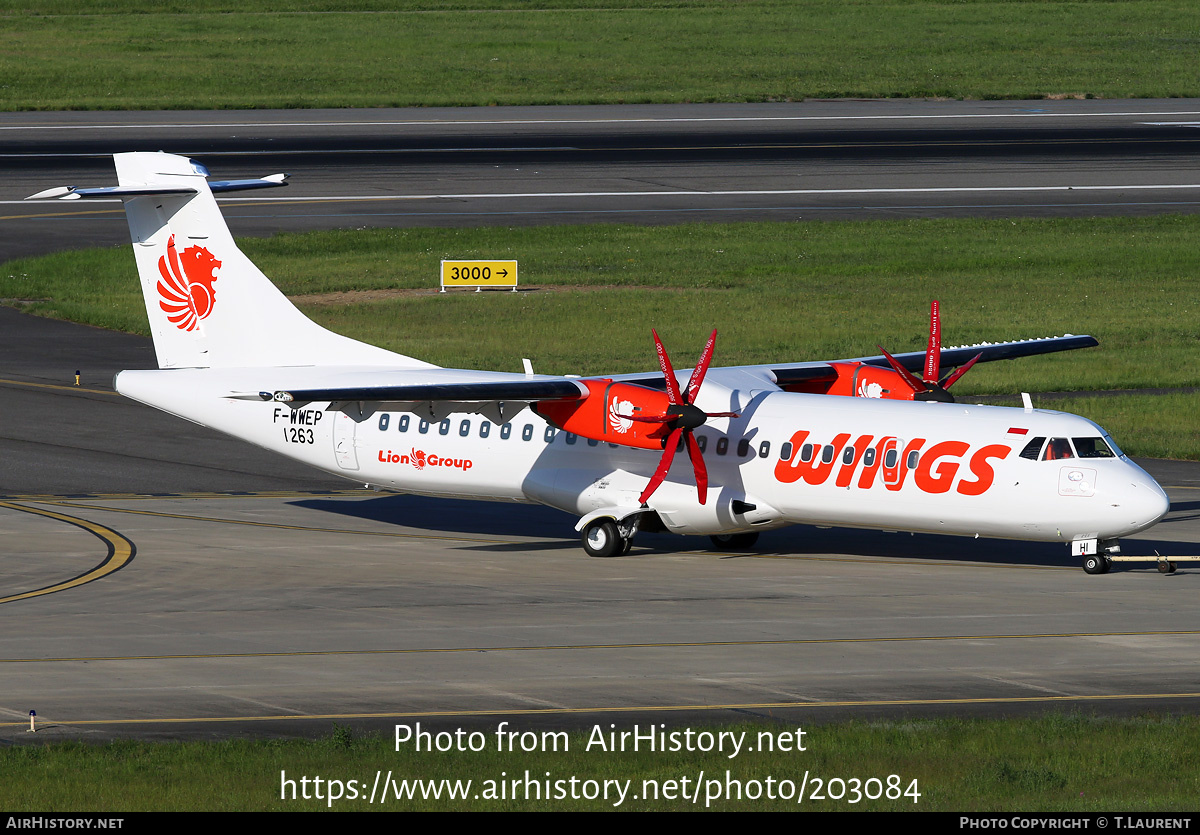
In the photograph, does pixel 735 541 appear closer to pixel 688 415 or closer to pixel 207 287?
pixel 688 415

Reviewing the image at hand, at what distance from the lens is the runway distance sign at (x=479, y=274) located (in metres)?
59.7

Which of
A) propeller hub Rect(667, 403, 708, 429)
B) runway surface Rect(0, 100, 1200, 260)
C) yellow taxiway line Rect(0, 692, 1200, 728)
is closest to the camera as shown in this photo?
yellow taxiway line Rect(0, 692, 1200, 728)

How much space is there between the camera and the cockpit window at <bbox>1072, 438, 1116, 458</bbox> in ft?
91.5

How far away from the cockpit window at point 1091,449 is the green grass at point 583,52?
227 ft

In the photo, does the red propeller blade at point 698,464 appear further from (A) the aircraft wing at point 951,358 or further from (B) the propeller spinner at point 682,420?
(A) the aircraft wing at point 951,358

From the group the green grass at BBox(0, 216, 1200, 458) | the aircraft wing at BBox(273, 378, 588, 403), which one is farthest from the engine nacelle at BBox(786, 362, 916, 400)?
the green grass at BBox(0, 216, 1200, 458)

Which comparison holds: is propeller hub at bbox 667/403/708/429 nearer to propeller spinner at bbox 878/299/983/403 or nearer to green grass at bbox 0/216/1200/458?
propeller spinner at bbox 878/299/983/403

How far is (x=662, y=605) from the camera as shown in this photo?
27.2m

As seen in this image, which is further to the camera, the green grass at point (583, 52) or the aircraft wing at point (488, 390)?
the green grass at point (583, 52)

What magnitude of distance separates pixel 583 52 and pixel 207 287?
77043mm

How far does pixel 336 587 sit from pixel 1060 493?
1233 centimetres

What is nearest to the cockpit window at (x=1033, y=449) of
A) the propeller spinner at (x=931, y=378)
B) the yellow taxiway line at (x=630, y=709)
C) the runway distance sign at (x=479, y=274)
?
the propeller spinner at (x=931, y=378)

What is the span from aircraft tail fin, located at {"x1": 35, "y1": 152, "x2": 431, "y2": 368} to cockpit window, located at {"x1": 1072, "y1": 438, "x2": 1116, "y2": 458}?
13294mm

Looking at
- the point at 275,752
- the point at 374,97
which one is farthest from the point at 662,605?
the point at 374,97
